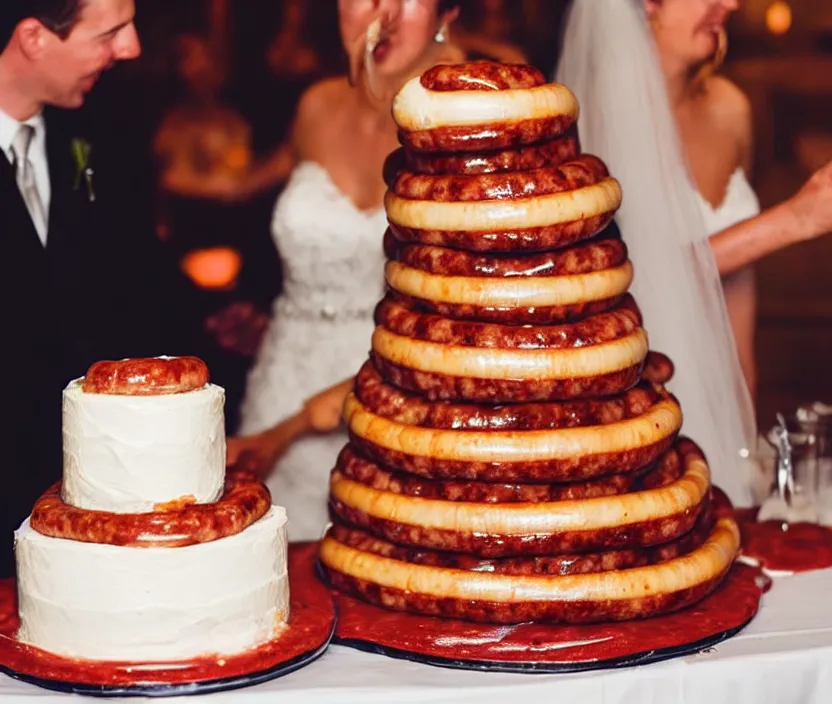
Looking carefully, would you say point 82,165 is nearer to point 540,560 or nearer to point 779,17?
point 540,560

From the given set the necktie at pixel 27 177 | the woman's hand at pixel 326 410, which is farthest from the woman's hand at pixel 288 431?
the necktie at pixel 27 177

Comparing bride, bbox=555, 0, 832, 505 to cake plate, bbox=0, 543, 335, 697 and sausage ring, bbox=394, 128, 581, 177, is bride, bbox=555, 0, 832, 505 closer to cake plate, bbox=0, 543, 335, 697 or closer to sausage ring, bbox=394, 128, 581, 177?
sausage ring, bbox=394, 128, 581, 177

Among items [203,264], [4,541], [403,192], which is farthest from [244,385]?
[403,192]

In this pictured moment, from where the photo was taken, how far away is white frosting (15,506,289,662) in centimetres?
217

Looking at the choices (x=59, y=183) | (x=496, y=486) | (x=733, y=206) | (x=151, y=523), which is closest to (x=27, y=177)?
(x=59, y=183)

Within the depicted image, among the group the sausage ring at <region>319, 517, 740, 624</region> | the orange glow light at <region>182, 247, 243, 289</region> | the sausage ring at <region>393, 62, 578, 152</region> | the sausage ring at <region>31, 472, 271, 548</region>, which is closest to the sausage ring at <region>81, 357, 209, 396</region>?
the sausage ring at <region>31, 472, 271, 548</region>

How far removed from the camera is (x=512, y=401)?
2.40 metres

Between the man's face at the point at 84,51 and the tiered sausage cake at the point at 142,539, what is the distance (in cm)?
156

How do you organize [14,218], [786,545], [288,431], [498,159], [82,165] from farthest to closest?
1. [288,431]
2. [82,165]
3. [14,218]
4. [786,545]
5. [498,159]

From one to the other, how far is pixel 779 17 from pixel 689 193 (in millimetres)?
775

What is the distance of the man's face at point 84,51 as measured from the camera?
3529 mm

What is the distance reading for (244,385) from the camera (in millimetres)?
4160

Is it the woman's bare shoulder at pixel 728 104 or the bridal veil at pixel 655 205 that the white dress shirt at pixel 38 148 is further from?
the woman's bare shoulder at pixel 728 104

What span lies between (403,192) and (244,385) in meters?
1.78
